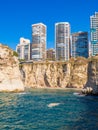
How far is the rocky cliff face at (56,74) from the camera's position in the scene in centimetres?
16100

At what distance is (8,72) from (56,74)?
70382 millimetres

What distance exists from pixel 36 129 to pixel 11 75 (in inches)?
2797

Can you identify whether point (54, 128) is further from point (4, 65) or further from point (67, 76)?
point (67, 76)

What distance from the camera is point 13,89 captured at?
9981 centimetres

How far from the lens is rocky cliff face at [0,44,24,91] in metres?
98.6

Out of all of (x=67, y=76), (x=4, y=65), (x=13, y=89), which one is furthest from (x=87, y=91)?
(x=67, y=76)

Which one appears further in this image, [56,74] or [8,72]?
[56,74]

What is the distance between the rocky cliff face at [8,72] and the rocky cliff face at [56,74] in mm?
63175

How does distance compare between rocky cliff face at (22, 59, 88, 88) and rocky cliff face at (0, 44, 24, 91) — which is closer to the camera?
rocky cliff face at (0, 44, 24, 91)

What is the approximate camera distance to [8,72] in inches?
4001

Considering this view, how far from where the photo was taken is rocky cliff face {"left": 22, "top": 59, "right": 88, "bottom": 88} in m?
161

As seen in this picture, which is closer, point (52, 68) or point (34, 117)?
point (34, 117)

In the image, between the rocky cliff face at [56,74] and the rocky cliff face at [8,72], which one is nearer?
the rocky cliff face at [8,72]

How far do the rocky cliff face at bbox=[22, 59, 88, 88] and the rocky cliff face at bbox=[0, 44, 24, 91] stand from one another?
63.2 metres
